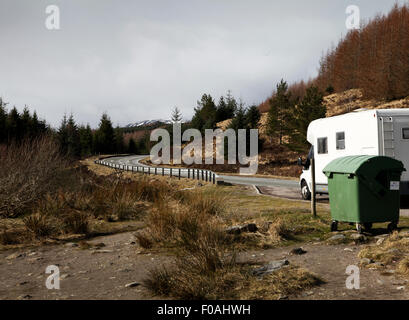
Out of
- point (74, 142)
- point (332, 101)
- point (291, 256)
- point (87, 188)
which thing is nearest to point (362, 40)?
point (332, 101)

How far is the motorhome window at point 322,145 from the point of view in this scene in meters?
13.1

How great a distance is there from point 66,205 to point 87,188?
3571 mm

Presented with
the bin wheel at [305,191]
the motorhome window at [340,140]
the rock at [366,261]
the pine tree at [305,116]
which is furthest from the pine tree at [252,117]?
the rock at [366,261]

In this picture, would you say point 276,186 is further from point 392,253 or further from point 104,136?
point 104,136

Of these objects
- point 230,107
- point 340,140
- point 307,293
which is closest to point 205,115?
point 230,107

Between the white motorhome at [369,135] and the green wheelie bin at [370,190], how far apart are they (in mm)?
3552

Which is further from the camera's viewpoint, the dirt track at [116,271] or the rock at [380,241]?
the rock at [380,241]

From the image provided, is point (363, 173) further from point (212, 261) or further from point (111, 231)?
point (111, 231)

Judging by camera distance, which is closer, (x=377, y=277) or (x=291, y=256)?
(x=377, y=277)

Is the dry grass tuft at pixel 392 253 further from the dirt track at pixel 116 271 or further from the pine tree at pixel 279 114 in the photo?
the pine tree at pixel 279 114

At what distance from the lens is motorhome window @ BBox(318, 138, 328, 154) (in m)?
13.1

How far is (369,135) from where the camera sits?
440 inches

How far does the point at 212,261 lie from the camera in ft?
16.6

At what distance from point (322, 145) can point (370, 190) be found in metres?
5.99
